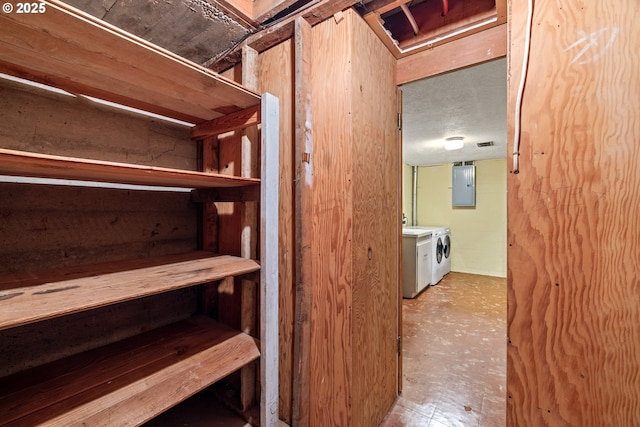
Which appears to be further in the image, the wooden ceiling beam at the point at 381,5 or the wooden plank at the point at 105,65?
the wooden ceiling beam at the point at 381,5

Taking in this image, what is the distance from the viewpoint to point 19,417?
78 cm

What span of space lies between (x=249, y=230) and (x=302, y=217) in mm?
327

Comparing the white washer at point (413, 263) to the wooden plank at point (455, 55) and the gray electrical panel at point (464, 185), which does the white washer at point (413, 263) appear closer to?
the gray electrical panel at point (464, 185)

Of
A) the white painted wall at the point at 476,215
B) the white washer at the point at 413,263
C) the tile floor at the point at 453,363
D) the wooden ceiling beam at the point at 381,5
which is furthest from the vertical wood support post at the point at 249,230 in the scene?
the white painted wall at the point at 476,215

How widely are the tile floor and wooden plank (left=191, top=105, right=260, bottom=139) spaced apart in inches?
70.6

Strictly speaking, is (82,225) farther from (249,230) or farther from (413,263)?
(413,263)

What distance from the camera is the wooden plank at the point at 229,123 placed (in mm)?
1205

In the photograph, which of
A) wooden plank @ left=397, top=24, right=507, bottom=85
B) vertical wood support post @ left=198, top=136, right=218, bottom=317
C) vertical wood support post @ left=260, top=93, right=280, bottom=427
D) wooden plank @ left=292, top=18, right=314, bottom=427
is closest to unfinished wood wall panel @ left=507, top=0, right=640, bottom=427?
wooden plank @ left=397, top=24, right=507, bottom=85

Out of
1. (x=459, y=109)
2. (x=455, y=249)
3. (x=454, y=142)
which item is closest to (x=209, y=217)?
Result: (x=459, y=109)

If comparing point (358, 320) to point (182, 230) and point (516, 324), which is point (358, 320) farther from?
point (182, 230)

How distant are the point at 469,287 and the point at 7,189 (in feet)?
15.2

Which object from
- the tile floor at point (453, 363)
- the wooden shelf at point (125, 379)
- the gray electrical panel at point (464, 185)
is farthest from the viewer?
the gray electrical panel at point (464, 185)

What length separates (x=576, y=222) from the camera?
840mm

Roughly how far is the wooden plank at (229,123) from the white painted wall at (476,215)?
→ 426cm
